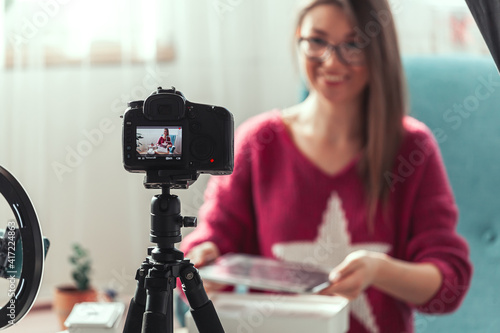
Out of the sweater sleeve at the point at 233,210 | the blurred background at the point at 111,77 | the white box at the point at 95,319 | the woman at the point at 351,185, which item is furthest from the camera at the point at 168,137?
the blurred background at the point at 111,77

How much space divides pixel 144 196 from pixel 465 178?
1.11 m

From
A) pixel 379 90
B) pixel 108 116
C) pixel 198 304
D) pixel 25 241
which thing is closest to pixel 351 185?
pixel 379 90

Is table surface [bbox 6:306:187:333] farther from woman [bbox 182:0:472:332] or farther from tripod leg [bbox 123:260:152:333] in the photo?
tripod leg [bbox 123:260:152:333]

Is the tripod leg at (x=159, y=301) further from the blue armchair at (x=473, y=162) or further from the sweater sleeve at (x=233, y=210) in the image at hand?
the blue armchair at (x=473, y=162)

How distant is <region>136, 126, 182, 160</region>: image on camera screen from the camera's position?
72 centimetres

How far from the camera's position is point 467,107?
1494 millimetres

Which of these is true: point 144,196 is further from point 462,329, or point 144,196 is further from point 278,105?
point 462,329

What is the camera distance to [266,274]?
107cm

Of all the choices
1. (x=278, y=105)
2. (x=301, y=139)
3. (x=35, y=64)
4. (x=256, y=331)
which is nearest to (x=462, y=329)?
(x=301, y=139)

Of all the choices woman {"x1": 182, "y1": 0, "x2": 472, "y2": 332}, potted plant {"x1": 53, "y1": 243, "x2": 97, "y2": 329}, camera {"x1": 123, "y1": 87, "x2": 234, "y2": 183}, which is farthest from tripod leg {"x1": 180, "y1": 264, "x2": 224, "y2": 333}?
potted plant {"x1": 53, "y1": 243, "x2": 97, "y2": 329}

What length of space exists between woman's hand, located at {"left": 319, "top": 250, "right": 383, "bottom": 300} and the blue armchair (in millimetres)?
461

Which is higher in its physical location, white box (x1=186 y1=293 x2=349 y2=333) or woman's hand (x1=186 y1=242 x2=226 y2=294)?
woman's hand (x1=186 y1=242 x2=226 y2=294)

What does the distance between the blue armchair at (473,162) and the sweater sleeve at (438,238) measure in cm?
14

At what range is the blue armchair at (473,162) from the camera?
1.46 meters
